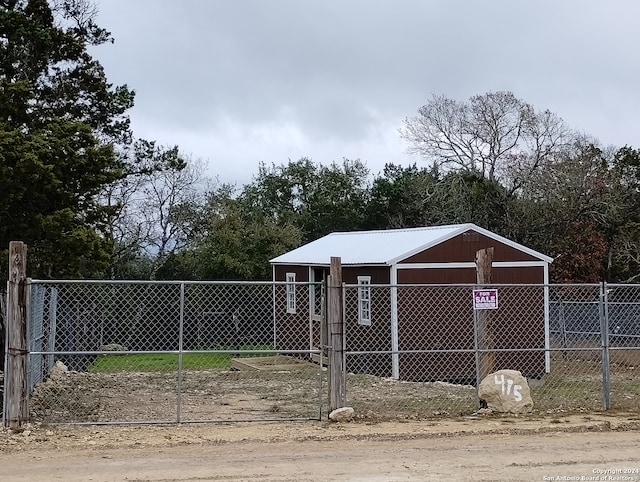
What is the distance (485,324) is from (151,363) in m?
11.3

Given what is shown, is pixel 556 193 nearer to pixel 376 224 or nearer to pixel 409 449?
pixel 376 224

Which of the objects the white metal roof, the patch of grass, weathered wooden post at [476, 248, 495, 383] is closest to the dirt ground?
weathered wooden post at [476, 248, 495, 383]

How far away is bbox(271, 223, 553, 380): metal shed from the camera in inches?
690

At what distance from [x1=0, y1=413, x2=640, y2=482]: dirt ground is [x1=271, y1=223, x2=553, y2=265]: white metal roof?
7.69 meters

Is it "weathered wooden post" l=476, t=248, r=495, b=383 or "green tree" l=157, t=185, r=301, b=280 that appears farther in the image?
"green tree" l=157, t=185, r=301, b=280

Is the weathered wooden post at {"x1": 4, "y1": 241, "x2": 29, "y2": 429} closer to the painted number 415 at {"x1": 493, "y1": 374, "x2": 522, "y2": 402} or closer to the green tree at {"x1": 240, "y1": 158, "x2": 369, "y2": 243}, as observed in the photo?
the painted number 415 at {"x1": 493, "y1": 374, "x2": 522, "y2": 402}

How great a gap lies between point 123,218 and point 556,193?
17313 mm

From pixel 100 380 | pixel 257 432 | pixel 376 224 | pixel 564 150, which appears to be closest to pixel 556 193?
pixel 564 150

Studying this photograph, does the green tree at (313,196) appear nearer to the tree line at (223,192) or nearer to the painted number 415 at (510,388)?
the tree line at (223,192)

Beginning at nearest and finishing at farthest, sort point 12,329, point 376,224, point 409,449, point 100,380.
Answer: point 409,449, point 12,329, point 100,380, point 376,224

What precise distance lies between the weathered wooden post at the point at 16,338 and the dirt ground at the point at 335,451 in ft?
0.97

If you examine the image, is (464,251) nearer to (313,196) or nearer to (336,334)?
(336,334)

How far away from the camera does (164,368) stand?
1802 centimetres

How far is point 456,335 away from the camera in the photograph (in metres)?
17.7
